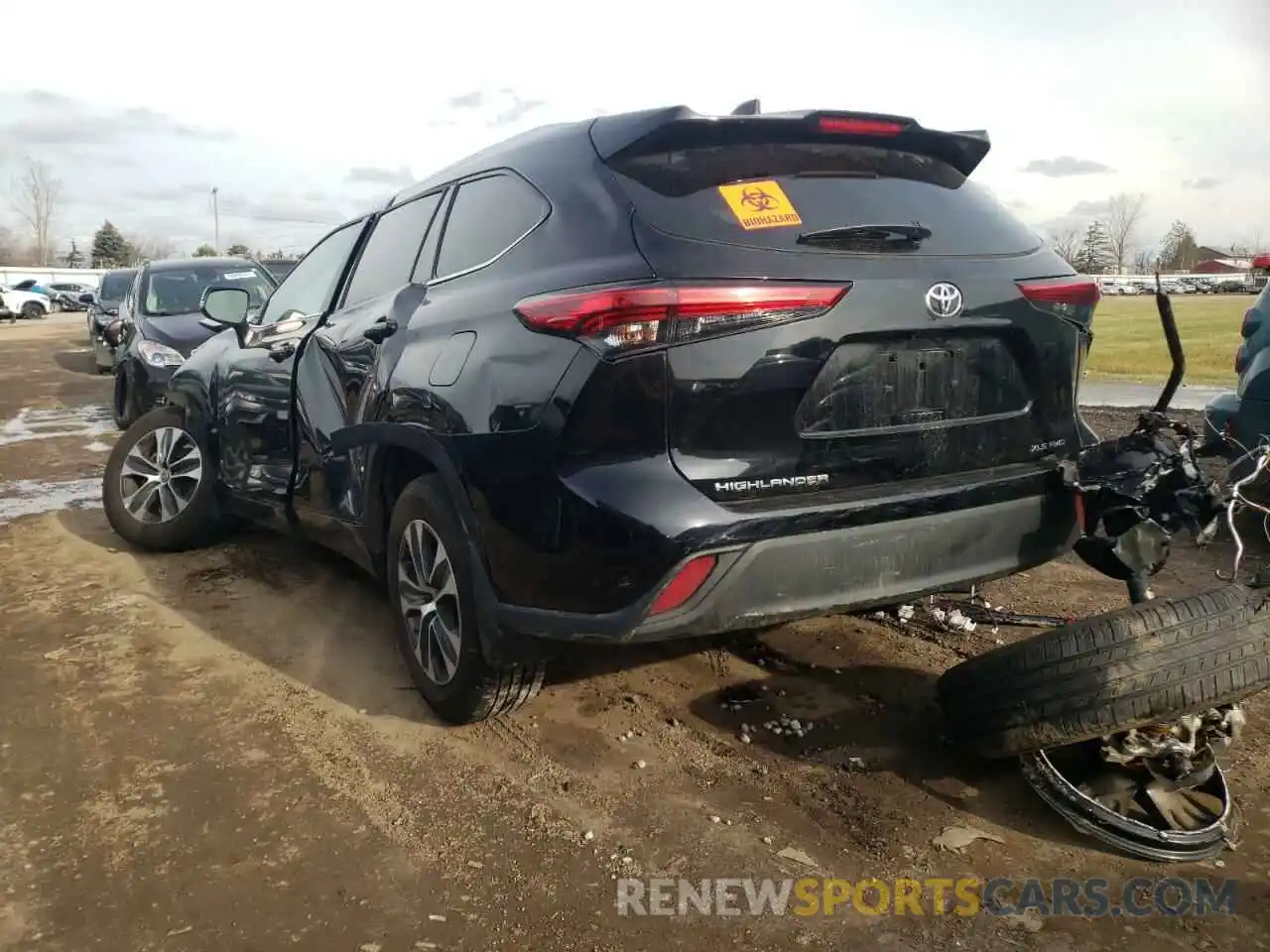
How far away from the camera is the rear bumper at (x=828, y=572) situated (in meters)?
2.51

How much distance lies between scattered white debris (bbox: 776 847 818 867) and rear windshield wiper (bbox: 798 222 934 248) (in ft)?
5.29

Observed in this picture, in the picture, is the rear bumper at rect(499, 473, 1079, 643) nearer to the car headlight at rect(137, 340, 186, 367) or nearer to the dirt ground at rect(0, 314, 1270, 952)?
the dirt ground at rect(0, 314, 1270, 952)

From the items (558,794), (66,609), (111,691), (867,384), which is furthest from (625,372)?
(66,609)

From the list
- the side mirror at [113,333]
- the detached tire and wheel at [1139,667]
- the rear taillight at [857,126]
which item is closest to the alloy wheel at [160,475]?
the rear taillight at [857,126]

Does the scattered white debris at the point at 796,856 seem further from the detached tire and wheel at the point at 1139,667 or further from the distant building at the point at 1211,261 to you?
the distant building at the point at 1211,261

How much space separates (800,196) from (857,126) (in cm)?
37

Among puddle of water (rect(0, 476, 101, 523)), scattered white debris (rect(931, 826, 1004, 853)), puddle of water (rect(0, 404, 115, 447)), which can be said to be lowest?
puddle of water (rect(0, 404, 115, 447))

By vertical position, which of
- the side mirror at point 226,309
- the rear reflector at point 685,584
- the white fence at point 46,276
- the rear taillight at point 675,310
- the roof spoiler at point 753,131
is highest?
the roof spoiler at point 753,131

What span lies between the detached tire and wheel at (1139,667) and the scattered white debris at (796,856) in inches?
24.9

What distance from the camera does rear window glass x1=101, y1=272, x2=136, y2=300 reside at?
682 inches

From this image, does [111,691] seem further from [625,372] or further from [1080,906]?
[1080,906]

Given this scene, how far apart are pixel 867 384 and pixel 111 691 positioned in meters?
3.01

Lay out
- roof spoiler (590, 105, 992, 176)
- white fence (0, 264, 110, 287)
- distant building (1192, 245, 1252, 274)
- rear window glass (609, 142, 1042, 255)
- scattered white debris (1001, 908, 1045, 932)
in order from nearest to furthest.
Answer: scattered white debris (1001, 908, 1045, 932) → rear window glass (609, 142, 1042, 255) → roof spoiler (590, 105, 992, 176) → white fence (0, 264, 110, 287) → distant building (1192, 245, 1252, 274)

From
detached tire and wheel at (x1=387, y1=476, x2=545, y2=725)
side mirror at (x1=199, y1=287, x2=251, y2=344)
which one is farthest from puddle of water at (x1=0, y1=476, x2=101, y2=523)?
detached tire and wheel at (x1=387, y1=476, x2=545, y2=725)
